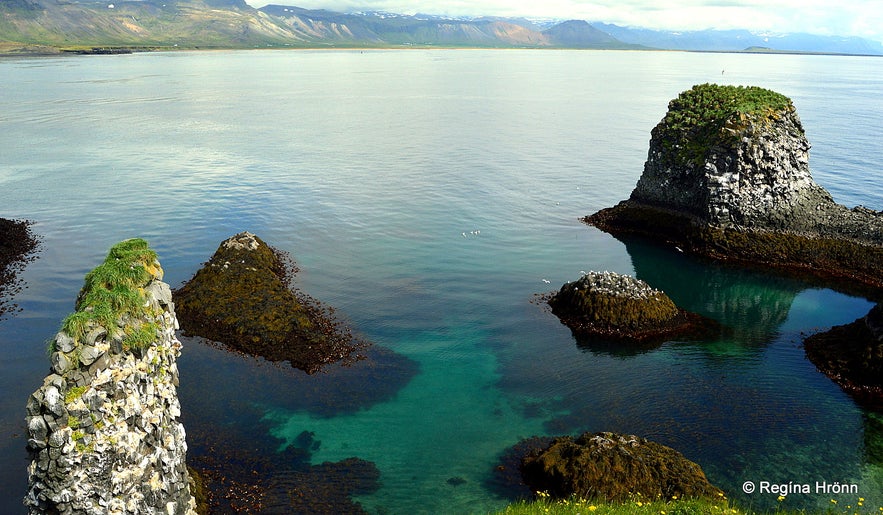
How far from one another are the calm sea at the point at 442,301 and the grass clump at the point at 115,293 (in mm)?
10217

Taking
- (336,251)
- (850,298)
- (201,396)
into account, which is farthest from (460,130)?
(201,396)

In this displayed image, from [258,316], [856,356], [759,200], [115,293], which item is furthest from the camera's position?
[759,200]

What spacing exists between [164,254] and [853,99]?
19820cm

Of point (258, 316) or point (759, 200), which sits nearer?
point (258, 316)

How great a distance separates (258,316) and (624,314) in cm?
2496

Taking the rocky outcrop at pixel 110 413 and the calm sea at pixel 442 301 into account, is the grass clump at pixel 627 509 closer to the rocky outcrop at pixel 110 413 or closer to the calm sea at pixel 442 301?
the calm sea at pixel 442 301

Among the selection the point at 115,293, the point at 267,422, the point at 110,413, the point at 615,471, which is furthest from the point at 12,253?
the point at 615,471

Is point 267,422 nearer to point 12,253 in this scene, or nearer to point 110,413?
point 110,413

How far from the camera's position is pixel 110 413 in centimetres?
1859

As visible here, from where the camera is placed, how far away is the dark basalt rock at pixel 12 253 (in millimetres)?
44344

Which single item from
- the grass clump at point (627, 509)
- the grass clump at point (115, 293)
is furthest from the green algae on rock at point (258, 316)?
the grass clump at point (627, 509)

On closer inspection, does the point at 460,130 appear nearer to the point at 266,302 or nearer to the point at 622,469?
the point at 266,302

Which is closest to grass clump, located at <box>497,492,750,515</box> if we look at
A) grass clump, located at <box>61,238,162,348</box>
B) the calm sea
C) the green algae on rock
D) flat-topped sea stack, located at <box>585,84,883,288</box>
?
the calm sea

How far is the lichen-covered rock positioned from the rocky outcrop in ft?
48.8
